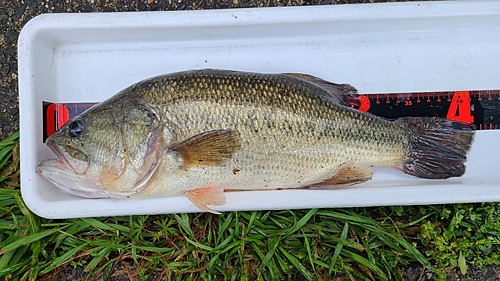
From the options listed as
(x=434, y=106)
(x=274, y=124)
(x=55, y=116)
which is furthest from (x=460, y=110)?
(x=55, y=116)

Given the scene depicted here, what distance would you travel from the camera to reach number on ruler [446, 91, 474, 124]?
9.16 feet

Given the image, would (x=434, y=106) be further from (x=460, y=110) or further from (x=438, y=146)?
(x=438, y=146)

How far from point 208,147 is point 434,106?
5.12 feet

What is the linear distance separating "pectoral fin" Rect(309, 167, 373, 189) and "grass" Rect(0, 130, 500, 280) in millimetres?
288

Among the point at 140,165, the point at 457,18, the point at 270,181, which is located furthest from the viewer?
the point at 457,18

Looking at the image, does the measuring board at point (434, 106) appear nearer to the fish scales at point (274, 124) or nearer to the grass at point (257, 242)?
the fish scales at point (274, 124)

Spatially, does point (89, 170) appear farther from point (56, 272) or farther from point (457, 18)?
point (457, 18)

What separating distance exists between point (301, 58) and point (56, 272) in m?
2.19

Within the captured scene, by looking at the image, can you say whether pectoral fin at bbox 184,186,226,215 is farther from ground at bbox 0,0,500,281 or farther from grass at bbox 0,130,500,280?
ground at bbox 0,0,500,281

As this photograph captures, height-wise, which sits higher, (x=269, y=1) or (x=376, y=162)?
(x=269, y=1)

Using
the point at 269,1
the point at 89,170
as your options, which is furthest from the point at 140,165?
the point at 269,1

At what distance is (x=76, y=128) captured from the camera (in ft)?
7.75

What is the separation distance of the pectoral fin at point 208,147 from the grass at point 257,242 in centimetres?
55

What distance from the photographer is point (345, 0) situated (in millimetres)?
3016
